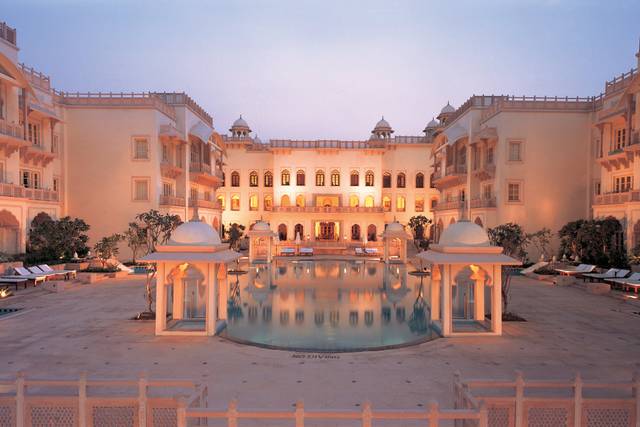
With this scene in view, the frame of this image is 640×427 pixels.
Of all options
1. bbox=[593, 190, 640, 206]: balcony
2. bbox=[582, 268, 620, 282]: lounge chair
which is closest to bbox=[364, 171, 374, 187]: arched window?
bbox=[593, 190, 640, 206]: balcony

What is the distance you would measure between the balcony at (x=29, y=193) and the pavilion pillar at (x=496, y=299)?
18513 millimetres

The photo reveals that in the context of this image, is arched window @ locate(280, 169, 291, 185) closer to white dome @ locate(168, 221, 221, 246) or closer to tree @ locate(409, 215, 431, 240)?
tree @ locate(409, 215, 431, 240)

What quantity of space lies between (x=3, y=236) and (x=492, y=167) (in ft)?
82.3

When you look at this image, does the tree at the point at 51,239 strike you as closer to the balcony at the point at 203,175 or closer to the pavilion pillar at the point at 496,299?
the balcony at the point at 203,175

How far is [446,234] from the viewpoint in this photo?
1026cm

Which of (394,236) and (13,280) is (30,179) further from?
(394,236)

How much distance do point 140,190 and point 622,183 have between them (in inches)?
1016

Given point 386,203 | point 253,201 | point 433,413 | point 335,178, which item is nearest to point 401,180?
point 386,203

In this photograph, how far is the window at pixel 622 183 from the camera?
70.3ft

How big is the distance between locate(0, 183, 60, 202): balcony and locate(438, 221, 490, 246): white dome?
57.4 ft

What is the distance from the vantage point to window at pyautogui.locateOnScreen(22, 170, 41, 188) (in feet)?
71.1

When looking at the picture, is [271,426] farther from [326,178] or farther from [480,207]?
[326,178]

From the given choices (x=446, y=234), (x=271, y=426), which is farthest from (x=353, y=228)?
(x=271, y=426)

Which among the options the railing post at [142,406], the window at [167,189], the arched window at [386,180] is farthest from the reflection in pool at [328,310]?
the arched window at [386,180]
